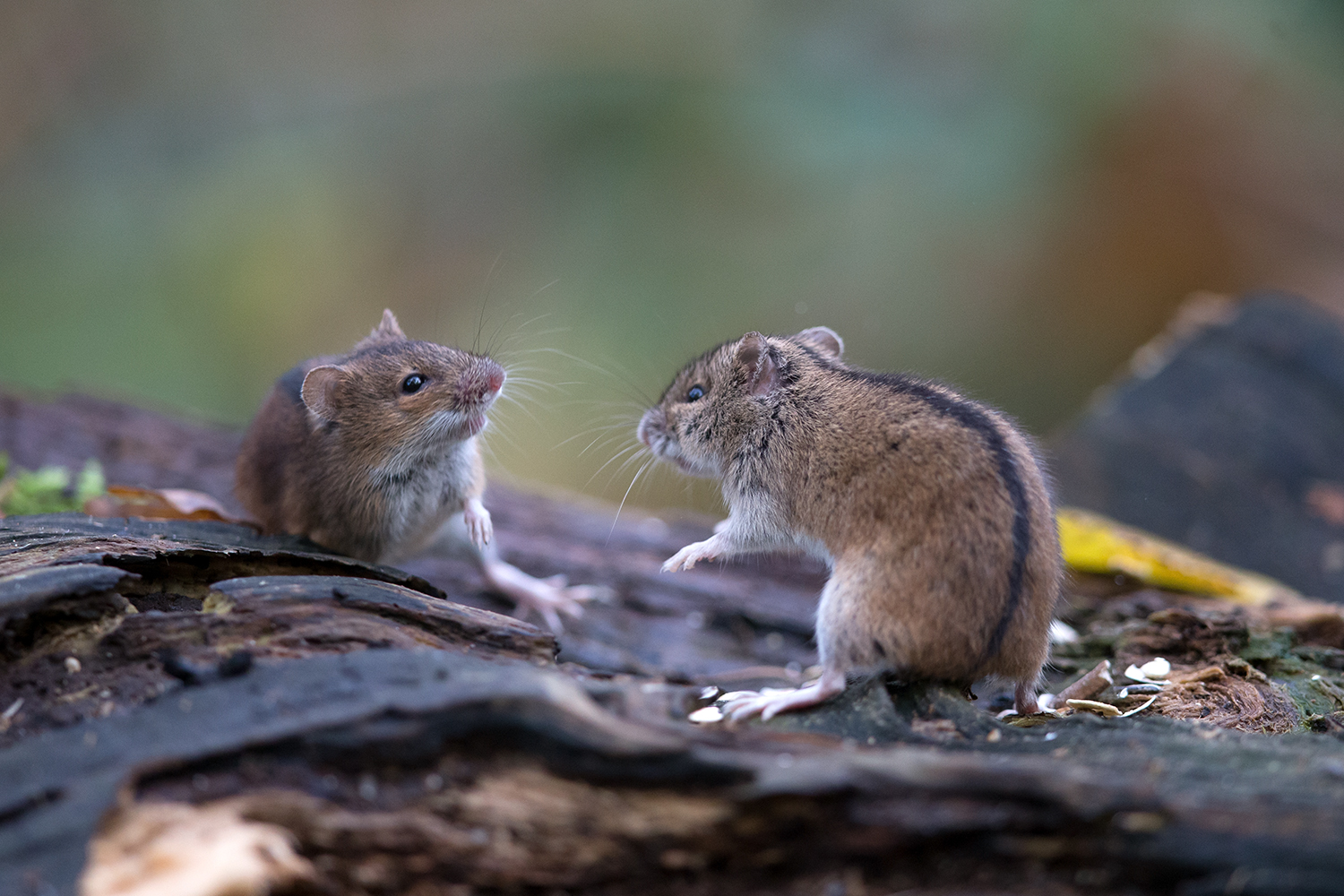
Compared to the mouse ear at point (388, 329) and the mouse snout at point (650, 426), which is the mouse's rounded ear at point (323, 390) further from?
the mouse snout at point (650, 426)

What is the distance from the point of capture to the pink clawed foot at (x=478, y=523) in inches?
219

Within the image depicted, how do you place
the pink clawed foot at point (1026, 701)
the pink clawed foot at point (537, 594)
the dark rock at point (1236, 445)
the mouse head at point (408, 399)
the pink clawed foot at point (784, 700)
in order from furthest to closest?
the dark rock at point (1236, 445) < the pink clawed foot at point (537, 594) < the mouse head at point (408, 399) < the pink clawed foot at point (1026, 701) < the pink clawed foot at point (784, 700)

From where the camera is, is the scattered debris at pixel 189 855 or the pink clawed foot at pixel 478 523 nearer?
the scattered debris at pixel 189 855

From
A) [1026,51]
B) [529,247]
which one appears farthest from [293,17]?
[1026,51]

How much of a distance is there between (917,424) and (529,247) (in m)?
11.1

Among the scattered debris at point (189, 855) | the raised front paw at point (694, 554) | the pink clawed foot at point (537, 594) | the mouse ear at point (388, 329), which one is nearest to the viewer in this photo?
the scattered debris at point (189, 855)

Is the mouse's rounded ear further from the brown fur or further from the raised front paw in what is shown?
the raised front paw

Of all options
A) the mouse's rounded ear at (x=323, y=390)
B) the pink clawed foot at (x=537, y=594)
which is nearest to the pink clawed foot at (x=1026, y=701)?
the pink clawed foot at (x=537, y=594)

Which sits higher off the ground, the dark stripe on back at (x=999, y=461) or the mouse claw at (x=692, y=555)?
the dark stripe on back at (x=999, y=461)

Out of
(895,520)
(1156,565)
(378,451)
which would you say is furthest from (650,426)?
(1156,565)

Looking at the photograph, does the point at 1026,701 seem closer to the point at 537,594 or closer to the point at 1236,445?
the point at 537,594

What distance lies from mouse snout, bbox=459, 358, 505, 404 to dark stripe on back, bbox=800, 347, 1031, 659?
79.5 inches

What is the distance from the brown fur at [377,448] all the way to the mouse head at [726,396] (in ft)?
3.25

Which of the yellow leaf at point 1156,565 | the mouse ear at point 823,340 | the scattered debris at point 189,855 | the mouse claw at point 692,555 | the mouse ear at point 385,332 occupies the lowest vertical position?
the yellow leaf at point 1156,565
